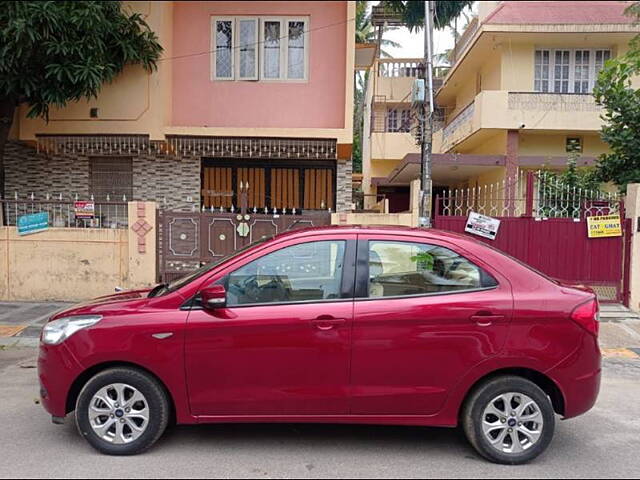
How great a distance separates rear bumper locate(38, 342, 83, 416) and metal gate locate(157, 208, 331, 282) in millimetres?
5645

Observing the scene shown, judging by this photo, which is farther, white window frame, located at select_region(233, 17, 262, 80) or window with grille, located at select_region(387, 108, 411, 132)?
window with grille, located at select_region(387, 108, 411, 132)

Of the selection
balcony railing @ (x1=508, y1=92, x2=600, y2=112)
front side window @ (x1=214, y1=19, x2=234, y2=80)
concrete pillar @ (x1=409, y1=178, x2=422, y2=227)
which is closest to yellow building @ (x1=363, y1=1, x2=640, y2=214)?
balcony railing @ (x1=508, y1=92, x2=600, y2=112)

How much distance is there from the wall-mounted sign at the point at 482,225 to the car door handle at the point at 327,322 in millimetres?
5866

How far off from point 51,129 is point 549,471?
11.7 m

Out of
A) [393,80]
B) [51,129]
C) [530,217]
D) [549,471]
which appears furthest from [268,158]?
[393,80]

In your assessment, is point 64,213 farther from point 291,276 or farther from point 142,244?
point 291,276

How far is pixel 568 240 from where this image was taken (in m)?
9.02

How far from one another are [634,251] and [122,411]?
8219 mm

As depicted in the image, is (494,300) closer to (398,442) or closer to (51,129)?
(398,442)

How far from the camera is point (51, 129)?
465 inches

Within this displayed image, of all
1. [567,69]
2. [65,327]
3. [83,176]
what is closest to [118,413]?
[65,327]

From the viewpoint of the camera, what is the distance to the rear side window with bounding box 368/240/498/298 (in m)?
3.92

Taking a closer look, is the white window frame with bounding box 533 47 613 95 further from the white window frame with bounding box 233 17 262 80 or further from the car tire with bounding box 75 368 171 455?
the car tire with bounding box 75 368 171 455

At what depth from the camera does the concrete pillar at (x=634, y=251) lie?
28.6ft
